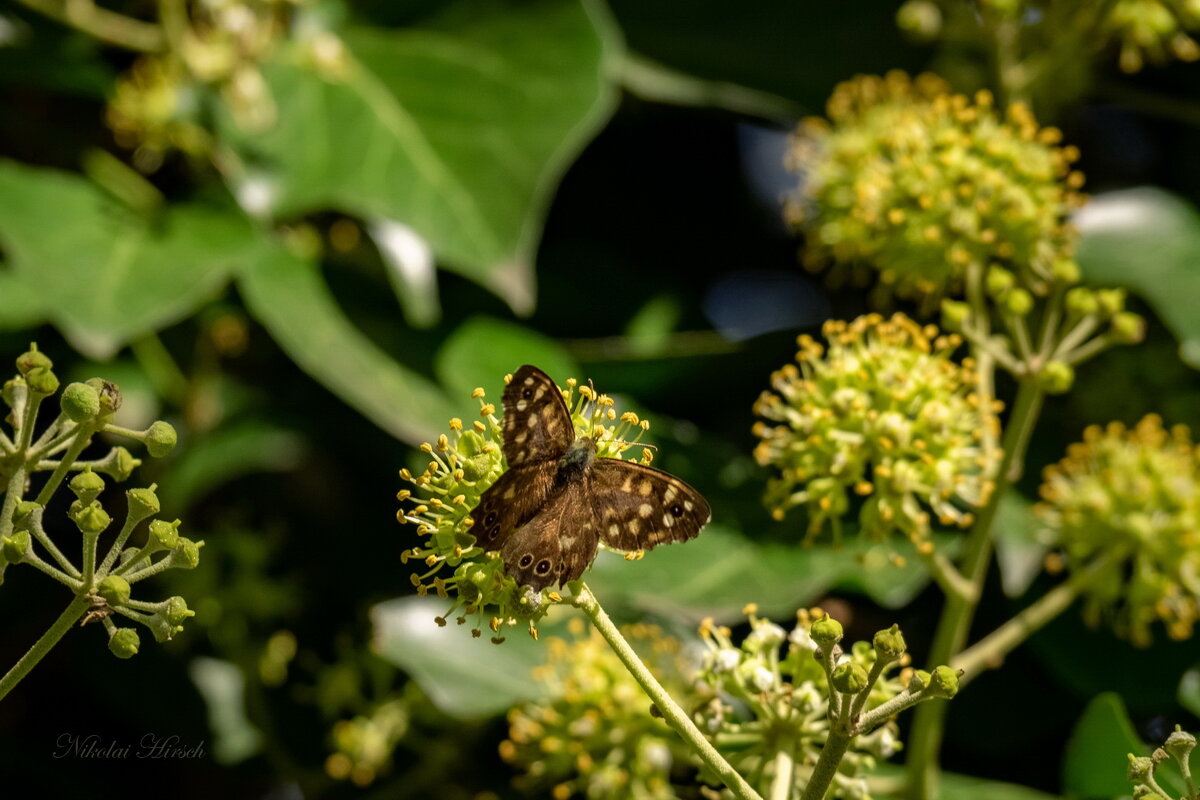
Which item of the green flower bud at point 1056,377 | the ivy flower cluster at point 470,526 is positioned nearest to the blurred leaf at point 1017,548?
the green flower bud at point 1056,377

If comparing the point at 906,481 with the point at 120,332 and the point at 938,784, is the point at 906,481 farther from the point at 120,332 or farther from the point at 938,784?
the point at 120,332

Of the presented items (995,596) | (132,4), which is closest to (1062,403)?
(995,596)

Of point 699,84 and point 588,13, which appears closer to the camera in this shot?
point 588,13

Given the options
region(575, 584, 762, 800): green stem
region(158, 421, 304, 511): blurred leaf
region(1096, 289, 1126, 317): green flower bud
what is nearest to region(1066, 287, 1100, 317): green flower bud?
region(1096, 289, 1126, 317): green flower bud

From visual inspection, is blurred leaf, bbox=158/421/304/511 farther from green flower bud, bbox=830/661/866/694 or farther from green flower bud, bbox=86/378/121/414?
green flower bud, bbox=830/661/866/694

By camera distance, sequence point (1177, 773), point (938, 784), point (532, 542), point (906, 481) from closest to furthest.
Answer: point (532, 542)
point (1177, 773)
point (906, 481)
point (938, 784)

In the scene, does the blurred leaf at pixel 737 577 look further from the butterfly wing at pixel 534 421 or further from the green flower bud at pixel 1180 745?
the green flower bud at pixel 1180 745
